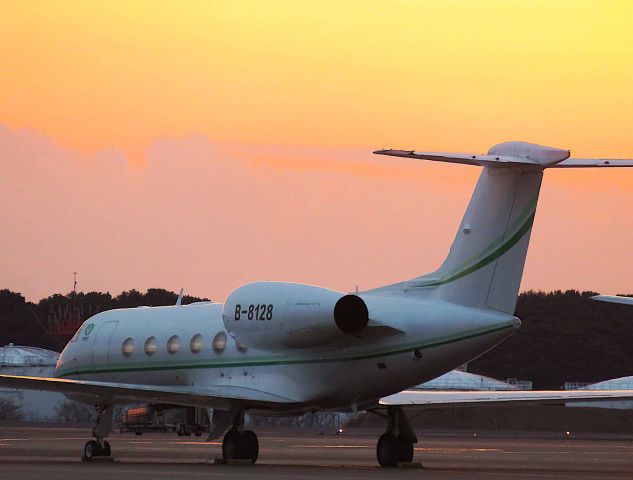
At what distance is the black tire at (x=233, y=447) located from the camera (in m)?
29.7

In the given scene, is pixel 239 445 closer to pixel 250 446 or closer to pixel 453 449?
pixel 250 446

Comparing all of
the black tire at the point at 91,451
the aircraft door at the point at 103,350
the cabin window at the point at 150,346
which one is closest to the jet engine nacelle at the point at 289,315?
the cabin window at the point at 150,346

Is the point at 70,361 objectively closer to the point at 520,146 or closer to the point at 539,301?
the point at 520,146

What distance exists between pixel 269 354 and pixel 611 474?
7.39 metres

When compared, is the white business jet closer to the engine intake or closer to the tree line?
the engine intake

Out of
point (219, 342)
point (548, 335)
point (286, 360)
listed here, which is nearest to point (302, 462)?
point (286, 360)

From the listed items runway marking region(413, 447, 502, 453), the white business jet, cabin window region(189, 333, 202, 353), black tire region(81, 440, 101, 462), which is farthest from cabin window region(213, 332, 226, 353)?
runway marking region(413, 447, 502, 453)

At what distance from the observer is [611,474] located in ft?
88.7

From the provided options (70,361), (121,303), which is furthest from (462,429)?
(70,361)

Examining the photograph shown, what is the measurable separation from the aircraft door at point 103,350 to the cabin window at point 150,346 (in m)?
1.46

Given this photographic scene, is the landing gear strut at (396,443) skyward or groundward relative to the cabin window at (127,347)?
groundward

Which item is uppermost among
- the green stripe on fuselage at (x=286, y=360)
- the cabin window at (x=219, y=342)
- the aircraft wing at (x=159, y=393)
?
the cabin window at (x=219, y=342)

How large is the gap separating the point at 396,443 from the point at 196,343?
5158 millimetres

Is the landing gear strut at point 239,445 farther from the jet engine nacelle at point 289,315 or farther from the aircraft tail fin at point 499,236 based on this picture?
the aircraft tail fin at point 499,236
